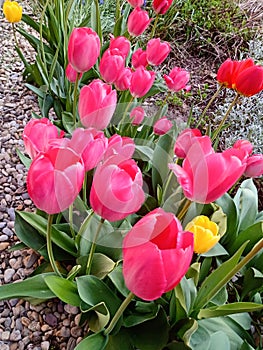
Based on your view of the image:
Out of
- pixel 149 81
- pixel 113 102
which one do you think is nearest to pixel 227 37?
pixel 149 81

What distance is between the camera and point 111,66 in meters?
1.09

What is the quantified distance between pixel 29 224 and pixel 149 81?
0.47 metres

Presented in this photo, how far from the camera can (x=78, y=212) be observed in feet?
4.03

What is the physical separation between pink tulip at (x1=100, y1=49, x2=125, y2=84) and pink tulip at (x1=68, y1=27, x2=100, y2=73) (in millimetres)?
Answer: 61

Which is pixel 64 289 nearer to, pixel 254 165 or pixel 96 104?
pixel 96 104

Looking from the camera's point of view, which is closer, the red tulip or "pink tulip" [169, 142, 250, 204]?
"pink tulip" [169, 142, 250, 204]

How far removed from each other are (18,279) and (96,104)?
533mm

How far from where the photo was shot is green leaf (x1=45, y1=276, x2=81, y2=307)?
0.91 metres

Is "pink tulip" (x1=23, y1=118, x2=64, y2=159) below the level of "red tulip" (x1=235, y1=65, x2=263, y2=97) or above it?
below

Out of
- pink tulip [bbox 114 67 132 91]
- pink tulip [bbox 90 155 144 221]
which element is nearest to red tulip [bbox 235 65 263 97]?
pink tulip [bbox 114 67 132 91]

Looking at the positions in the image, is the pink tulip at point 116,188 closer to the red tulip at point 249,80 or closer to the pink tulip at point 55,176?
the pink tulip at point 55,176

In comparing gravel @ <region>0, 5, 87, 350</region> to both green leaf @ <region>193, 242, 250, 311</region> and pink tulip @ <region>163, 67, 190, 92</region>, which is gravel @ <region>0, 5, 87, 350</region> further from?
pink tulip @ <region>163, 67, 190, 92</region>

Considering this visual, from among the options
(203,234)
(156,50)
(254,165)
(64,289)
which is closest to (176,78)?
(156,50)

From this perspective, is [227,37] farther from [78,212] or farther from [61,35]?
[78,212]
